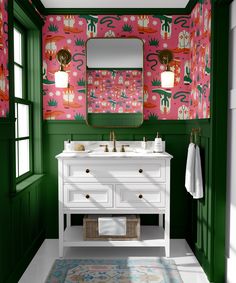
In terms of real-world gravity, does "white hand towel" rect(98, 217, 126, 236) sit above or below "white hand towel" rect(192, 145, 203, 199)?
below

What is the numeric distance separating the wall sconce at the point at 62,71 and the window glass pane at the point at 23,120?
1.45ft

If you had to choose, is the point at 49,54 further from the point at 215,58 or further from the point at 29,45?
the point at 215,58

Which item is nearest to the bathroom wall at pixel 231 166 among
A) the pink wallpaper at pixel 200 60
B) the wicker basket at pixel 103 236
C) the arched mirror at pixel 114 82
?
the pink wallpaper at pixel 200 60

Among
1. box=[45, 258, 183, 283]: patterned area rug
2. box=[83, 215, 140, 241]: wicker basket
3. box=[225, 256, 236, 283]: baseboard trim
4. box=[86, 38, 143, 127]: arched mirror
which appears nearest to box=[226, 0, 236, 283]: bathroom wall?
box=[225, 256, 236, 283]: baseboard trim

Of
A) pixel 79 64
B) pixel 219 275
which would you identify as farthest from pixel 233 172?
pixel 79 64

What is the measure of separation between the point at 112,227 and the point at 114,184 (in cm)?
43

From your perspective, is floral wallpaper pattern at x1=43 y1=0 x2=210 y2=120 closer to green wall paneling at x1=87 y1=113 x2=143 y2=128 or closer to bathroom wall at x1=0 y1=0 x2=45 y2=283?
green wall paneling at x1=87 y1=113 x2=143 y2=128

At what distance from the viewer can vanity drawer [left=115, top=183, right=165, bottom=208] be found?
350 cm

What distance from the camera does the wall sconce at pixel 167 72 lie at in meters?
3.91

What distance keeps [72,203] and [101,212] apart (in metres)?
0.30

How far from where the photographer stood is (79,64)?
4078mm

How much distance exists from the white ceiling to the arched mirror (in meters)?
0.36

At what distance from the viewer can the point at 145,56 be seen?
4.07 metres

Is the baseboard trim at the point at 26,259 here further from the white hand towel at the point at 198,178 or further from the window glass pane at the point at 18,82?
the white hand towel at the point at 198,178
